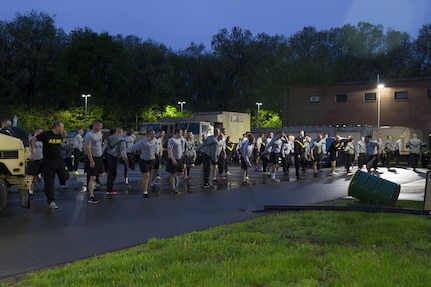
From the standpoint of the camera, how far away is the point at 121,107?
72.4 metres

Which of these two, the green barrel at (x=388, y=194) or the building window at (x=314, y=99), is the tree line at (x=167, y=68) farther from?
the green barrel at (x=388, y=194)

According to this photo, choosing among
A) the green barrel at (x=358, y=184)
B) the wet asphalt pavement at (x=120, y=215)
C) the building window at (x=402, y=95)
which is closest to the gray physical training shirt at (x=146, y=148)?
the wet asphalt pavement at (x=120, y=215)

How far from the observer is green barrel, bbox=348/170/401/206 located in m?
10.9

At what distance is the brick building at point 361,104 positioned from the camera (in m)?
47.6

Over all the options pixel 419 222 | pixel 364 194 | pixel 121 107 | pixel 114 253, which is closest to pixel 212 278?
pixel 114 253

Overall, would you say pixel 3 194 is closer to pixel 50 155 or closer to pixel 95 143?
pixel 50 155

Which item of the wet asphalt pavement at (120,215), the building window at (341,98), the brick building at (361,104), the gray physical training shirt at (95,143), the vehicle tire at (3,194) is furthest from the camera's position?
the building window at (341,98)

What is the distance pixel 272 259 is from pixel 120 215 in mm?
4828

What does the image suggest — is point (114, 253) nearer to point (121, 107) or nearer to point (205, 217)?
point (205, 217)

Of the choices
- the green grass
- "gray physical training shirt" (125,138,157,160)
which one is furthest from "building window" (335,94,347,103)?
the green grass

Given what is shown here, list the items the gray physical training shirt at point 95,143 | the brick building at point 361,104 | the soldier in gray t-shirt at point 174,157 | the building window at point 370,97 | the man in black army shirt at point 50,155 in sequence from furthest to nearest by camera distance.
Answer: the building window at point 370,97, the brick building at point 361,104, the soldier in gray t-shirt at point 174,157, the gray physical training shirt at point 95,143, the man in black army shirt at point 50,155

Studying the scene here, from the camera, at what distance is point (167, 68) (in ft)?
248

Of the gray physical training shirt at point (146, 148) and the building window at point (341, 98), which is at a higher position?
the building window at point (341, 98)

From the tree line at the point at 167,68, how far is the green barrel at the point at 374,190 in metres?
52.3
